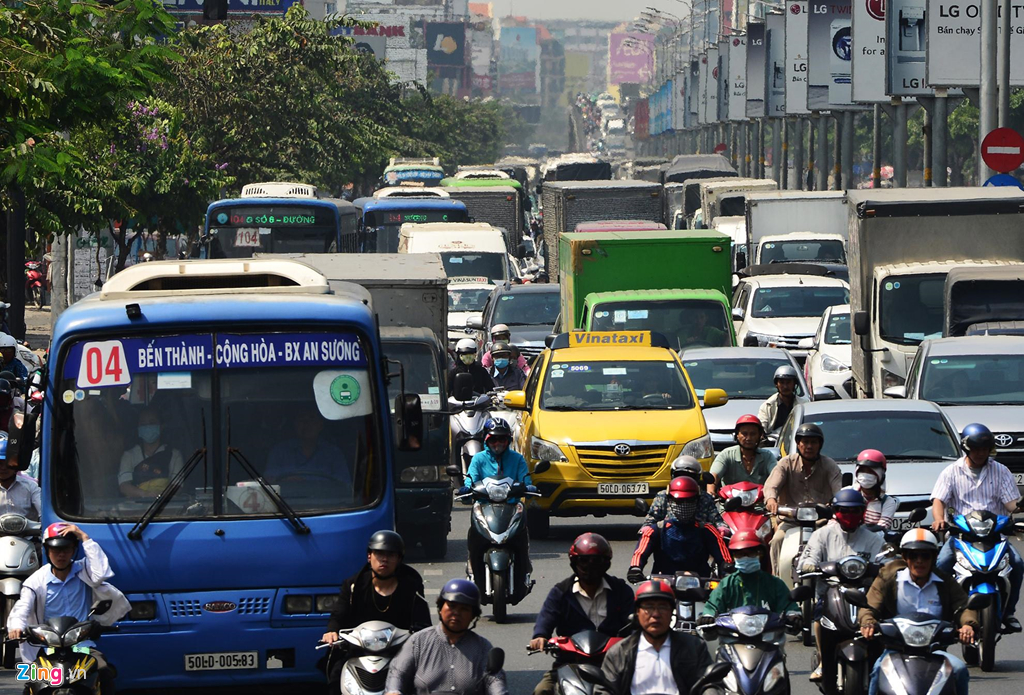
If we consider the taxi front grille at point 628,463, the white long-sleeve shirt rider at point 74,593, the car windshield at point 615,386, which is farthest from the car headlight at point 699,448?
the white long-sleeve shirt rider at point 74,593

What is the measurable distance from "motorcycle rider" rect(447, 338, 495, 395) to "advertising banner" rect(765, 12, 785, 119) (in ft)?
147

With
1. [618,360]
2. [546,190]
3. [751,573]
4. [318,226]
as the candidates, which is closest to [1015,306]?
[618,360]

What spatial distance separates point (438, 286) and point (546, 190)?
27.7m

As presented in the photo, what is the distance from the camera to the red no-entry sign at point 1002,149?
85.6 feet

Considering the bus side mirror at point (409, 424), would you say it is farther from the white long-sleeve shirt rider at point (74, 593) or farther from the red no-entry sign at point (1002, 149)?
the red no-entry sign at point (1002, 149)

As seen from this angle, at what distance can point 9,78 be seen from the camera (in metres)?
15.1

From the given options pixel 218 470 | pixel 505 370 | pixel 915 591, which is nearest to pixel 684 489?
pixel 915 591

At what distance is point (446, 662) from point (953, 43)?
24.8 m

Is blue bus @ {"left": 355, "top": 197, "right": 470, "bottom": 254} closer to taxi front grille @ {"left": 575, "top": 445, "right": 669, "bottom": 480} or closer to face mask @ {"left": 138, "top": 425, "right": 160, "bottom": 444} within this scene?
taxi front grille @ {"left": 575, "top": 445, "right": 669, "bottom": 480}

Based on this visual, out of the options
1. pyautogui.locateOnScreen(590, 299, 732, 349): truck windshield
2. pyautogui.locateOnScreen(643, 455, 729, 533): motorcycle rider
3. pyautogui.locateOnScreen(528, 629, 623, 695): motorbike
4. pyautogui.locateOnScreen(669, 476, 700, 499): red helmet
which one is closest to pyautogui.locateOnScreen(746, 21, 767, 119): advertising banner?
pyautogui.locateOnScreen(590, 299, 732, 349): truck windshield

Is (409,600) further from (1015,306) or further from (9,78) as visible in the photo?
(1015,306)

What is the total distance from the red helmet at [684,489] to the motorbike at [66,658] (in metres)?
3.40

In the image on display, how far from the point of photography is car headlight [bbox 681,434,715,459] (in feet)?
56.2
